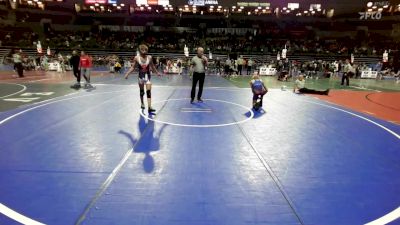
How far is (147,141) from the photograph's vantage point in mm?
6676

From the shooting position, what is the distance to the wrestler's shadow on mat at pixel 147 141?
552 centimetres

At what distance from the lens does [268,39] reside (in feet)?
144

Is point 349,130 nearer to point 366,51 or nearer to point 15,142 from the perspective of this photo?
point 15,142

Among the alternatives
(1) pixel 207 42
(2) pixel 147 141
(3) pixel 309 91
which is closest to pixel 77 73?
(2) pixel 147 141

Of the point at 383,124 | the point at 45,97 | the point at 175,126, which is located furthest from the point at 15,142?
the point at 383,124

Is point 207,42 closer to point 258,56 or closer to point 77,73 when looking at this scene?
point 258,56

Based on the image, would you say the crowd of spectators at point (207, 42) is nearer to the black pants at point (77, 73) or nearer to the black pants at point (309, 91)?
the black pants at point (77, 73)

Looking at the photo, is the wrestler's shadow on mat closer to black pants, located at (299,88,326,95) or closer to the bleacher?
black pants, located at (299,88,326,95)

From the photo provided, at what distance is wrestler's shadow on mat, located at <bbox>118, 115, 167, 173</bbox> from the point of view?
5.52m

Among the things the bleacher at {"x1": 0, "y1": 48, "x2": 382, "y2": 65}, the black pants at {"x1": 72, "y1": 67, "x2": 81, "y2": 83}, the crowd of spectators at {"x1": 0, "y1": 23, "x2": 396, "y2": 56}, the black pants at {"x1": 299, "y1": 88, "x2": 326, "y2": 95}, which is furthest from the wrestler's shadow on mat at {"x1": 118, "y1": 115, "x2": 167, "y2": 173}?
the crowd of spectators at {"x1": 0, "y1": 23, "x2": 396, "y2": 56}

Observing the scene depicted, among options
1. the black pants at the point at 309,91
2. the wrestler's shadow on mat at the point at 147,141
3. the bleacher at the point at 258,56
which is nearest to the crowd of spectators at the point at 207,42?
the bleacher at the point at 258,56

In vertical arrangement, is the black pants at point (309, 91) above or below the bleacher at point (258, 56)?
below

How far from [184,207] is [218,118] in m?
5.02

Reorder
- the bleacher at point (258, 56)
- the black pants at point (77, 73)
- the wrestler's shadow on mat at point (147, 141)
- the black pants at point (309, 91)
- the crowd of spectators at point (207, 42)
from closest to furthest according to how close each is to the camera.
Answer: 1. the wrestler's shadow on mat at point (147, 141)
2. the black pants at point (309, 91)
3. the black pants at point (77, 73)
4. the bleacher at point (258, 56)
5. the crowd of spectators at point (207, 42)
